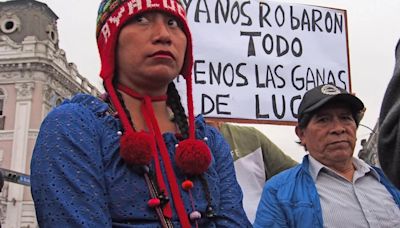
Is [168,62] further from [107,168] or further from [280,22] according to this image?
[280,22]

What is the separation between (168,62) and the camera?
1460 millimetres

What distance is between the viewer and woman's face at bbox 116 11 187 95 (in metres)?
1.45

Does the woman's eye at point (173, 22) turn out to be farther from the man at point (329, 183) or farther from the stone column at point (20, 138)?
the stone column at point (20, 138)

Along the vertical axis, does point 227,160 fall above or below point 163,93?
below

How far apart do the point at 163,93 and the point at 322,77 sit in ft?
6.44

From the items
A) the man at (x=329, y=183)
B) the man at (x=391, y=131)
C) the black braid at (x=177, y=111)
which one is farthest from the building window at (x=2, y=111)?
the man at (x=391, y=131)

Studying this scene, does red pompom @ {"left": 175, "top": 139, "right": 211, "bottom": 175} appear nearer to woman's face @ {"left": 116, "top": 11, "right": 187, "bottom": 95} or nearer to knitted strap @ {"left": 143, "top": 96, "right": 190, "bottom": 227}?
knitted strap @ {"left": 143, "top": 96, "right": 190, "bottom": 227}

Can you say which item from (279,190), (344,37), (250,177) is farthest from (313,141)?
(344,37)

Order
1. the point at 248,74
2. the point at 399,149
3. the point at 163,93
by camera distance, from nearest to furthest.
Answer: the point at 399,149
the point at 163,93
the point at 248,74

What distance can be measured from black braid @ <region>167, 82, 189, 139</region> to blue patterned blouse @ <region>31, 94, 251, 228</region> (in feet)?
0.20

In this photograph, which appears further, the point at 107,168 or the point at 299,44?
the point at 299,44

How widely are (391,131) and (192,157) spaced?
61 cm

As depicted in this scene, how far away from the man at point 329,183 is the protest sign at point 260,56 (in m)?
0.73

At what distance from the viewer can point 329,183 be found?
2260 mm
